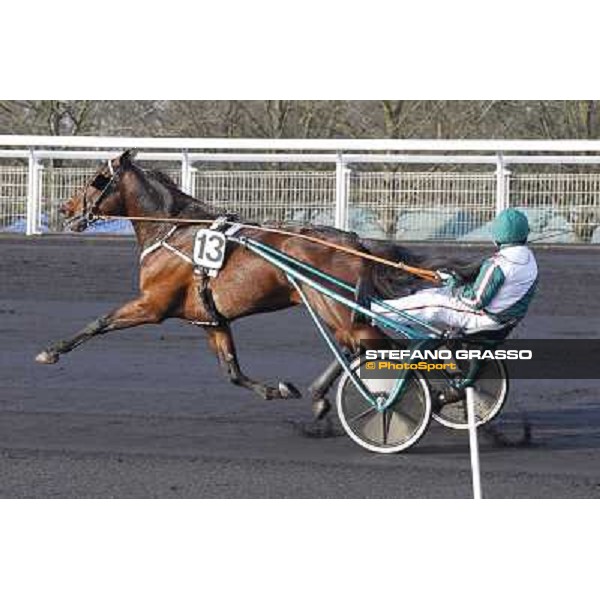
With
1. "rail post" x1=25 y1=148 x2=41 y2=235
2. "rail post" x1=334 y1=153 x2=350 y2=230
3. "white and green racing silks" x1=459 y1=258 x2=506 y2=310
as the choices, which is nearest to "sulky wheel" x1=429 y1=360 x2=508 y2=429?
"white and green racing silks" x1=459 y1=258 x2=506 y2=310

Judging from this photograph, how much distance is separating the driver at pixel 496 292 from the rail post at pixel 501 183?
14398 mm

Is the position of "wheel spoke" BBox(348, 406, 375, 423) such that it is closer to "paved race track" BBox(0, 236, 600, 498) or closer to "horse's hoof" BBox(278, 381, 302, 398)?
"paved race track" BBox(0, 236, 600, 498)

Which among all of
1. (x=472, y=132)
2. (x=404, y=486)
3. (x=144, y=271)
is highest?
(x=472, y=132)

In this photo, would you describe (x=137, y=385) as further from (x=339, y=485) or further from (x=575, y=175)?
(x=575, y=175)

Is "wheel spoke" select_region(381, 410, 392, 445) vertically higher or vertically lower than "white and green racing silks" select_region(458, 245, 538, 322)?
lower

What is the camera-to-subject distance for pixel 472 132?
2520 centimetres

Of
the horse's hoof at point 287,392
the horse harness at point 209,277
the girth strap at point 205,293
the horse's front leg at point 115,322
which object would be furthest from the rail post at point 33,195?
the horse's hoof at point 287,392

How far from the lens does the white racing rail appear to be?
23562 millimetres

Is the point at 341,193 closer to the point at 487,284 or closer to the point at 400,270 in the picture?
the point at 400,270

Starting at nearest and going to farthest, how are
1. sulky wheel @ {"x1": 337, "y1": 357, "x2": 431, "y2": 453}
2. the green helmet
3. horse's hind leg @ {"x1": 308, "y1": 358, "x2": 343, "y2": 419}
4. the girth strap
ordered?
the green helmet < sulky wheel @ {"x1": 337, "y1": 357, "x2": 431, "y2": 453} < horse's hind leg @ {"x1": 308, "y1": 358, "x2": 343, "y2": 419} < the girth strap

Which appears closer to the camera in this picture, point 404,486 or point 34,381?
point 404,486

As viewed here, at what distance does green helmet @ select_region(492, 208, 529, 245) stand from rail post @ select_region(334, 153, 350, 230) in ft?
47.4

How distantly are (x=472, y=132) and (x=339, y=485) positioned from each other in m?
17.1

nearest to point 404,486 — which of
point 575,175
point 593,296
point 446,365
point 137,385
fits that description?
point 446,365
